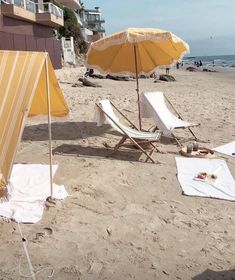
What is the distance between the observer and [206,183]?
5457 mm

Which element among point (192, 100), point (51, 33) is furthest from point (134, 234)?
point (51, 33)

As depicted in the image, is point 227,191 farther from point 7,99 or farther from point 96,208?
point 7,99

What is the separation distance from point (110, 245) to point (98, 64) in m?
5.57

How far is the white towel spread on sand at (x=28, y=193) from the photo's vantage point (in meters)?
4.36

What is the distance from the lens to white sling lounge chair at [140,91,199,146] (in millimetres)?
7469

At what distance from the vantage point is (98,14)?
329ft

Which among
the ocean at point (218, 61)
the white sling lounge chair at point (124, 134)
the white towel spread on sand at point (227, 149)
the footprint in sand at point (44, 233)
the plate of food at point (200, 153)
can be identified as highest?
the white sling lounge chair at point (124, 134)

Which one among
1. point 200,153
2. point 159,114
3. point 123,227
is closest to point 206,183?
point 200,153

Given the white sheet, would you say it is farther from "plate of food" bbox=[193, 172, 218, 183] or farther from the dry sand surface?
"plate of food" bbox=[193, 172, 218, 183]

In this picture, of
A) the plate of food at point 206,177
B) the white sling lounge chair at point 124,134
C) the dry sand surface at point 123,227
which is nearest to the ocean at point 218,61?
the white sling lounge chair at point 124,134

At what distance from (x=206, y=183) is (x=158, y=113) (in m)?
2.57

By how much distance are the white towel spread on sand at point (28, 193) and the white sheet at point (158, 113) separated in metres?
2.46

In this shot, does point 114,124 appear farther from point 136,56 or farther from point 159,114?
point 136,56

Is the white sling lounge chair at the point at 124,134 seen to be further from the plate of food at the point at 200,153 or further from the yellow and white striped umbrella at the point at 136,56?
the yellow and white striped umbrella at the point at 136,56
